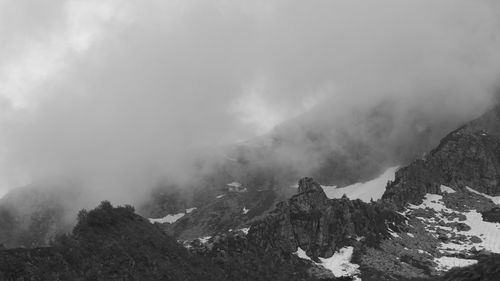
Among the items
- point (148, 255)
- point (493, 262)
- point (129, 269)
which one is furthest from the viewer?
point (148, 255)

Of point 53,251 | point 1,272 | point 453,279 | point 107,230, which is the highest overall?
point 107,230

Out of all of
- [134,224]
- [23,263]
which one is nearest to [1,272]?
[23,263]

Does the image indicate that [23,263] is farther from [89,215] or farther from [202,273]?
[202,273]

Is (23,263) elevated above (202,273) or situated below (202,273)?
below

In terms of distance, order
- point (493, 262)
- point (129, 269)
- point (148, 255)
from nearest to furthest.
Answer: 1. point (493, 262)
2. point (129, 269)
3. point (148, 255)

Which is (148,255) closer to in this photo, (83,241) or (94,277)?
(83,241)

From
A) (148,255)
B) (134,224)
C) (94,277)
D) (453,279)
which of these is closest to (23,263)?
(94,277)

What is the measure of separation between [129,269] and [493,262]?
359 ft

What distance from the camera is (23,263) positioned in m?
117

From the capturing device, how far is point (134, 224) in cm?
17912

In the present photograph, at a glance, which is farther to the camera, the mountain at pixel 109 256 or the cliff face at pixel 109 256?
the cliff face at pixel 109 256

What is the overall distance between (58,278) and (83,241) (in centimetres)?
2926

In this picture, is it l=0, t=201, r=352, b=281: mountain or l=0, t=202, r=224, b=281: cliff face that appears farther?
l=0, t=202, r=224, b=281: cliff face

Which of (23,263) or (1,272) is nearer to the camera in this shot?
(1,272)
